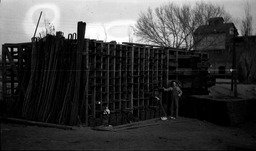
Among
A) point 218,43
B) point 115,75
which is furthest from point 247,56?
point 115,75

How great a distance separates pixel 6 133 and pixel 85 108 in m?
3.28

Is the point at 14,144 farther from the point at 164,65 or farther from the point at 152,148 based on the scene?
the point at 164,65

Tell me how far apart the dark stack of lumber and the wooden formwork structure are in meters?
0.05

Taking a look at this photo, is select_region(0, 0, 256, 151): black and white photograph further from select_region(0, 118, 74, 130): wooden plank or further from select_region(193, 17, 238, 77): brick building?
select_region(193, 17, 238, 77): brick building

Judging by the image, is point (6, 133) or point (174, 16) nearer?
point (6, 133)

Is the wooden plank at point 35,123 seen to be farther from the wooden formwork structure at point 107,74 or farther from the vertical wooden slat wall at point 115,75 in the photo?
the vertical wooden slat wall at point 115,75

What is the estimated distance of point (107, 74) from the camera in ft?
39.1

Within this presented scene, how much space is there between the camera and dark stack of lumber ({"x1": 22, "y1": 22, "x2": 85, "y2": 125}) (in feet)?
35.2

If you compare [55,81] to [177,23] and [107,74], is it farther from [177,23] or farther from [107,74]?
[177,23]

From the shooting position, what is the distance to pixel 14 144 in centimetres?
688

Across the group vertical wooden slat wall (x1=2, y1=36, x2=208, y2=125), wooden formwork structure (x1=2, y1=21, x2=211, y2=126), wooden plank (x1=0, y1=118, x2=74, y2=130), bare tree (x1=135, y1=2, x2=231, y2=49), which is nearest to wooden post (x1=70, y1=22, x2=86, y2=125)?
wooden formwork structure (x1=2, y1=21, x2=211, y2=126)

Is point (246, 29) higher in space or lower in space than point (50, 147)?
higher

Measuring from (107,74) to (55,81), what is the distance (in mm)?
2089

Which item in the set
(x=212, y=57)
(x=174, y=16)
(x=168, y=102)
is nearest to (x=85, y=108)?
(x=168, y=102)
